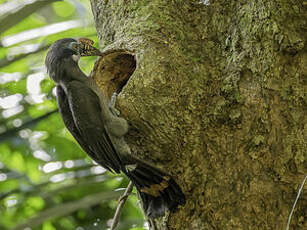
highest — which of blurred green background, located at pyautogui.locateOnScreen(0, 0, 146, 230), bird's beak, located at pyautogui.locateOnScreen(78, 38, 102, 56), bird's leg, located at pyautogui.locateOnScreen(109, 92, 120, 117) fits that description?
bird's beak, located at pyautogui.locateOnScreen(78, 38, 102, 56)

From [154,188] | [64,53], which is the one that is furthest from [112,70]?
[154,188]

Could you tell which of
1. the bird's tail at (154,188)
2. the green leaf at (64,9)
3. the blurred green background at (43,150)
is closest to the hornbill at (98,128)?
the bird's tail at (154,188)

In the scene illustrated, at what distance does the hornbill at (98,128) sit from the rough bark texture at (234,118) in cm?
7

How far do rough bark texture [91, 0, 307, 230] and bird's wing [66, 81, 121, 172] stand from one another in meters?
0.15

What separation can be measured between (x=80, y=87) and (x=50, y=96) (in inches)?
59.1

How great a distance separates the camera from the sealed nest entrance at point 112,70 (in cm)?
264

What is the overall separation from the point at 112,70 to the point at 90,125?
0.48m

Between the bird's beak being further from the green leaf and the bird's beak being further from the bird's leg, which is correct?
the green leaf

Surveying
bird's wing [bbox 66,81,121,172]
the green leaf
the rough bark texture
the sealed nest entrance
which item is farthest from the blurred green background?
the rough bark texture

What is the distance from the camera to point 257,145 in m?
2.14

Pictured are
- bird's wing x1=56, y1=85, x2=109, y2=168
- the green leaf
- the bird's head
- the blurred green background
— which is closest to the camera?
bird's wing x1=56, y1=85, x2=109, y2=168

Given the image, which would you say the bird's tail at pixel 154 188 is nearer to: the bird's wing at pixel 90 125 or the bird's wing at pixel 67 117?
the bird's wing at pixel 90 125

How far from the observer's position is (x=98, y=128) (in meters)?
2.41

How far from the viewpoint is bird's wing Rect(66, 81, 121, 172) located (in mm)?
2352
